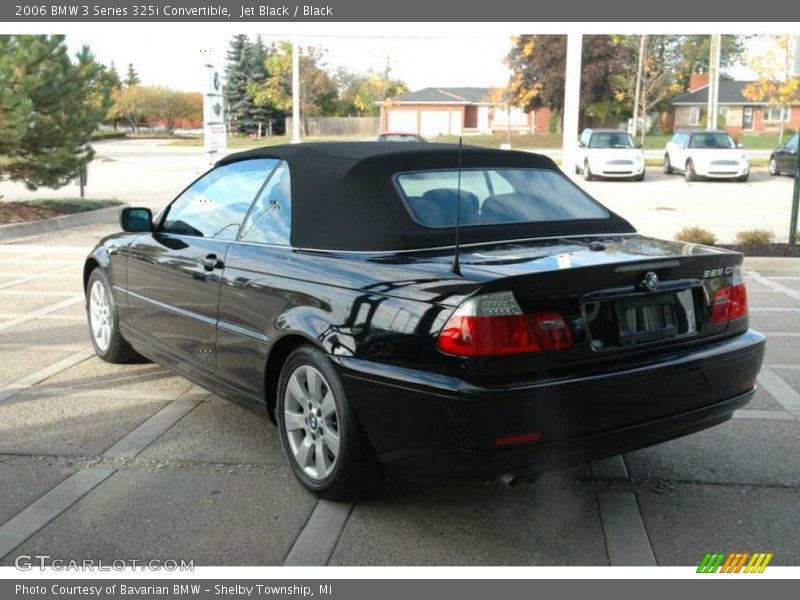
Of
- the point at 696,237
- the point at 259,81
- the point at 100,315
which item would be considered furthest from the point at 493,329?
the point at 259,81

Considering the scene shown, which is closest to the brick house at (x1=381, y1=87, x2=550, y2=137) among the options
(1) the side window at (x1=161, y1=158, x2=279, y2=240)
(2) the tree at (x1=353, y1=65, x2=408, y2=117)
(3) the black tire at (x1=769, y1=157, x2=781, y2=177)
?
(2) the tree at (x1=353, y1=65, x2=408, y2=117)

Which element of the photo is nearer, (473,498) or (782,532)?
(782,532)

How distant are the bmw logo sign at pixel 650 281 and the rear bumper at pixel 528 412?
1.02 feet

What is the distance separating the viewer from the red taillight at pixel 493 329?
3250mm

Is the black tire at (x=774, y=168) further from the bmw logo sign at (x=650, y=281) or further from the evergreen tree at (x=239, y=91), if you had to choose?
the evergreen tree at (x=239, y=91)

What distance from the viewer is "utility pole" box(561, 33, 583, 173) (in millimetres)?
13828

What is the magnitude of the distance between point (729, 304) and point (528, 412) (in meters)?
1.36

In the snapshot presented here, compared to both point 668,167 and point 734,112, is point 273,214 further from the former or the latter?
point 734,112

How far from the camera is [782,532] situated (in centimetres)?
360

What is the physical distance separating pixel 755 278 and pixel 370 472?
27.4 feet

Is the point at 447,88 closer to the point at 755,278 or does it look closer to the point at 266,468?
the point at 755,278

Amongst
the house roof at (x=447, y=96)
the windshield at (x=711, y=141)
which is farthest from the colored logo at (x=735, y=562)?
the house roof at (x=447, y=96)

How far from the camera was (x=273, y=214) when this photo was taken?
4438 mm

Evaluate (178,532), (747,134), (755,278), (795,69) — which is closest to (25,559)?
(178,532)
